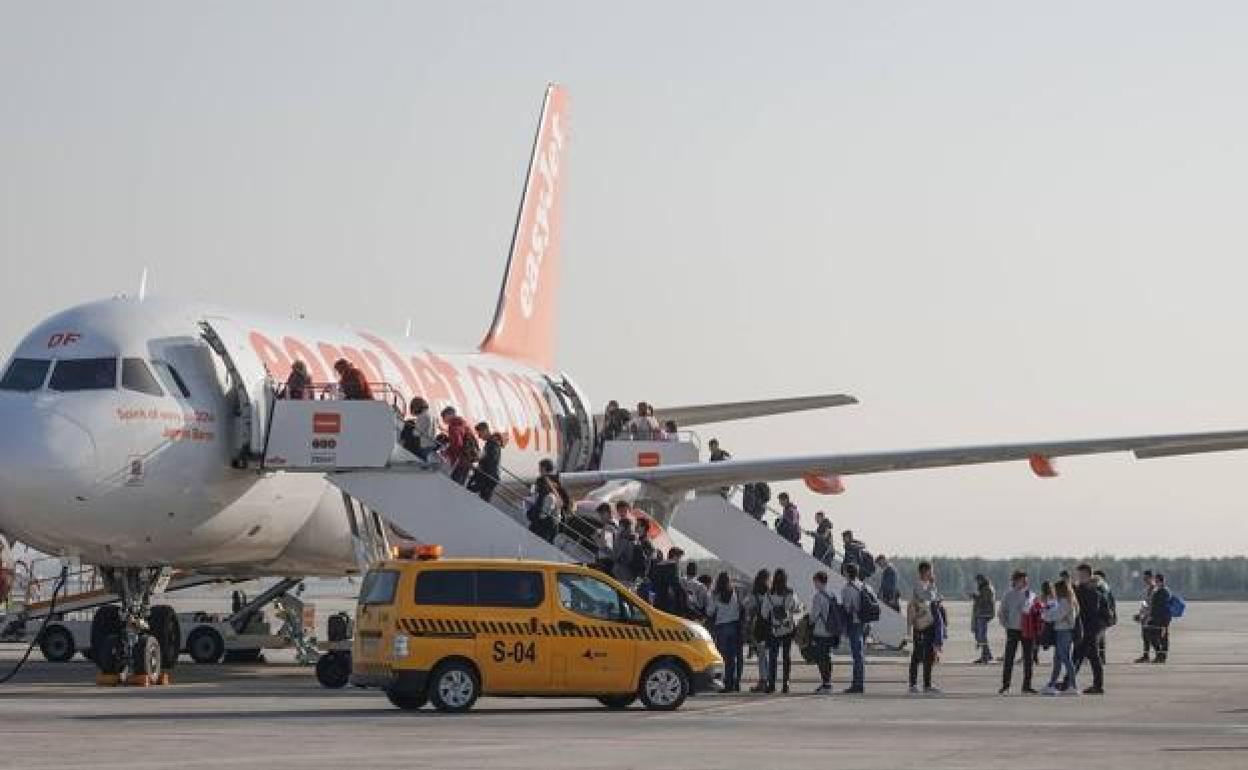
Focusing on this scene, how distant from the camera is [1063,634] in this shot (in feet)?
A: 104

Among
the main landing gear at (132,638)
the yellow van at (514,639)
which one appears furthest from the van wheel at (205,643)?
Answer: the yellow van at (514,639)

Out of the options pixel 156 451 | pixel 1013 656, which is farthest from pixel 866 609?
pixel 156 451

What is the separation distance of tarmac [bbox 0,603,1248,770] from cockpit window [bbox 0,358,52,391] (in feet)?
11.8

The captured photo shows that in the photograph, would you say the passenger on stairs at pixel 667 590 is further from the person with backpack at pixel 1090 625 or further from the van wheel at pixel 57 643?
the van wheel at pixel 57 643

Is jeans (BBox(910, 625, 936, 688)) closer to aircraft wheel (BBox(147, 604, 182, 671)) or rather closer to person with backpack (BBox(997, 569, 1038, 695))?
person with backpack (BBox(997, 569, 1038, 695))

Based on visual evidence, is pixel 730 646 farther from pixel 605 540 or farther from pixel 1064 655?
pixel 1064 655

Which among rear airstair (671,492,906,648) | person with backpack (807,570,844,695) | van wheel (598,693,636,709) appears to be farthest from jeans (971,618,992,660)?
van wheel (598,693,636,709)

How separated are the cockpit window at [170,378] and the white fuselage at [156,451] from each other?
0.02 meters

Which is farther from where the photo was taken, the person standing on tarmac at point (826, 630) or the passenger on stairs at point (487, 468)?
the passenger on stairs at point (487, 468)

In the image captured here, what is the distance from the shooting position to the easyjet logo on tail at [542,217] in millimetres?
49662

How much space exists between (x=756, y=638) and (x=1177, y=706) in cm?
570

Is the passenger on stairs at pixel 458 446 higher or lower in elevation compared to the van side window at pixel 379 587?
higher

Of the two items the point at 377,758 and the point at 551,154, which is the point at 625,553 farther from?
the point at 551,154

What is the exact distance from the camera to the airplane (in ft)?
96.6
